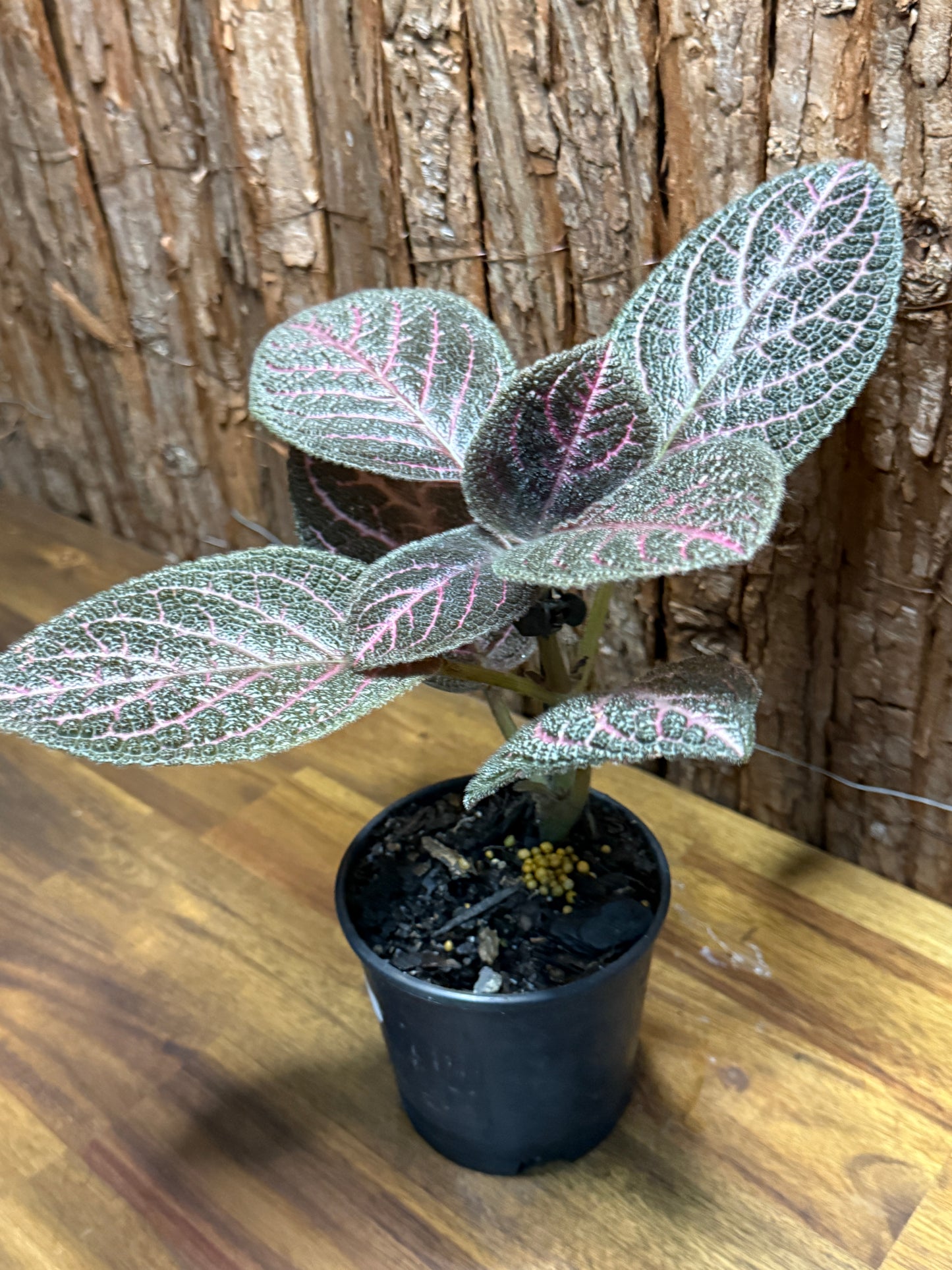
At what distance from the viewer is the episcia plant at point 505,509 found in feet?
1.79

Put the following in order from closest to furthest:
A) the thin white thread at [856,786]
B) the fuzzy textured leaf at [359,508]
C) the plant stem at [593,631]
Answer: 1. the plant stem at [593,631]
2. the fuzzy textured leaf at [359,508]
3. the thin white thread at [856,786]

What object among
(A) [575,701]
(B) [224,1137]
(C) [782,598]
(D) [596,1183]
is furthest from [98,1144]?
(C) [782,598]

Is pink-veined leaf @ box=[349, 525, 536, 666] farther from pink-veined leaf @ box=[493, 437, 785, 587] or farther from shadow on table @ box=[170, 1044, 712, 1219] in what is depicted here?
shadow on table @ box=[170, 1044, 712, 1219]

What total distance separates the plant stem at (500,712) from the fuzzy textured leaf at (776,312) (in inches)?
9.6

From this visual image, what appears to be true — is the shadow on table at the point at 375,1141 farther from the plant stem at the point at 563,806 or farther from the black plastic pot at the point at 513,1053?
the plant stem at the point at 563,806

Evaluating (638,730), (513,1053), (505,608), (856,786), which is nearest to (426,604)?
(505,608)

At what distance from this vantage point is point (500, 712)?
0.79 metres

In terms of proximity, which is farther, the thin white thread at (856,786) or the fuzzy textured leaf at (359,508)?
the thin white thread at (856,786)

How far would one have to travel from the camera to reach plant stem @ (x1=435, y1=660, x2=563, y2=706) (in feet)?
2.22

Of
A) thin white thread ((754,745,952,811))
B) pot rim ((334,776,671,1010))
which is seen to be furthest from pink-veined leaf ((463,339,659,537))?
thin white thread ((754,745,952,811))

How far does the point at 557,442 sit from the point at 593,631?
15cm

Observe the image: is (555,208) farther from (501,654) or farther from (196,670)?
(196,670)

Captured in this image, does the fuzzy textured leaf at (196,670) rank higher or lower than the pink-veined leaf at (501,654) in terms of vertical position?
higher

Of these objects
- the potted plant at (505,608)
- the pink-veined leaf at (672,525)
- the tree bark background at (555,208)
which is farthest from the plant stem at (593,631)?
the tree bark background at (555,208)
